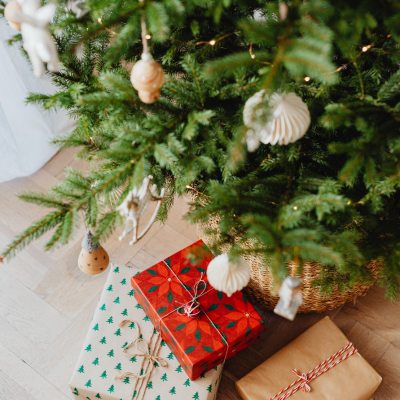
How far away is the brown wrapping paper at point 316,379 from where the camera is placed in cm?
98

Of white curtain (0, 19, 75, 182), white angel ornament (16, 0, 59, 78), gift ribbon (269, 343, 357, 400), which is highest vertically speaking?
white angel ornament (16, 0, 59, 78)

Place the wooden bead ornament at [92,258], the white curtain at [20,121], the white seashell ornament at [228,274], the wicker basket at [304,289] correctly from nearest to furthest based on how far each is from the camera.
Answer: the white seashell ornament at [228,274], the wicker basket at [304,289], the wooden bead ornament at [92,258], the white curtain at [20,121]

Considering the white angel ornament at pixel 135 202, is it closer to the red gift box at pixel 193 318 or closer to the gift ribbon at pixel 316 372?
the red gift box at pixel 193 318

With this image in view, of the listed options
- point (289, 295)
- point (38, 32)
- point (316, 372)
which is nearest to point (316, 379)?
point (316, 372)

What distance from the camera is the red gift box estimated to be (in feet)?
3.07

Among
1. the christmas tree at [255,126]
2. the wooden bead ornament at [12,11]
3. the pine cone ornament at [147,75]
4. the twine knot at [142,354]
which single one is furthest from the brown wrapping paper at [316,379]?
the wooden bead ornament at [12,11]

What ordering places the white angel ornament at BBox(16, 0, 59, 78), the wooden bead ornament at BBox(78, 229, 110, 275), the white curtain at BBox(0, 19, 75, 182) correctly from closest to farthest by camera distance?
1. the white angel ornament at BBox(16, 0, 59, 78)
2. the wooden bead ornament at BBox(78, 229, 110, 275)
3. the white curtain at BBox(0, 19, 75, 182)

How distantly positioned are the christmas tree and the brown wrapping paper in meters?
0.33

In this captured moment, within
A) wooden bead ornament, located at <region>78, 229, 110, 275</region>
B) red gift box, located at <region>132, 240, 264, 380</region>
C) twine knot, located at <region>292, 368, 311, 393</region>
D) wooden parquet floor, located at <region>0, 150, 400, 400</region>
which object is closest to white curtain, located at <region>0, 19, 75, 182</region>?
wooden parquet floor, located at <region>0, 150, 400, 400</region>

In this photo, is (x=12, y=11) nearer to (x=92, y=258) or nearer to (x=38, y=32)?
(x=38, y=32)

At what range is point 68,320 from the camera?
3.96 feet

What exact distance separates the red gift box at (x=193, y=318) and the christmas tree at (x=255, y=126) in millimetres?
278

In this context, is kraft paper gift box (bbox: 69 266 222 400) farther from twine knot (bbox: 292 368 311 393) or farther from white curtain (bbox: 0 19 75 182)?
white curtain (bbox: 0 19 75 182)

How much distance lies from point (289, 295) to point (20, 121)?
46.4 inches
